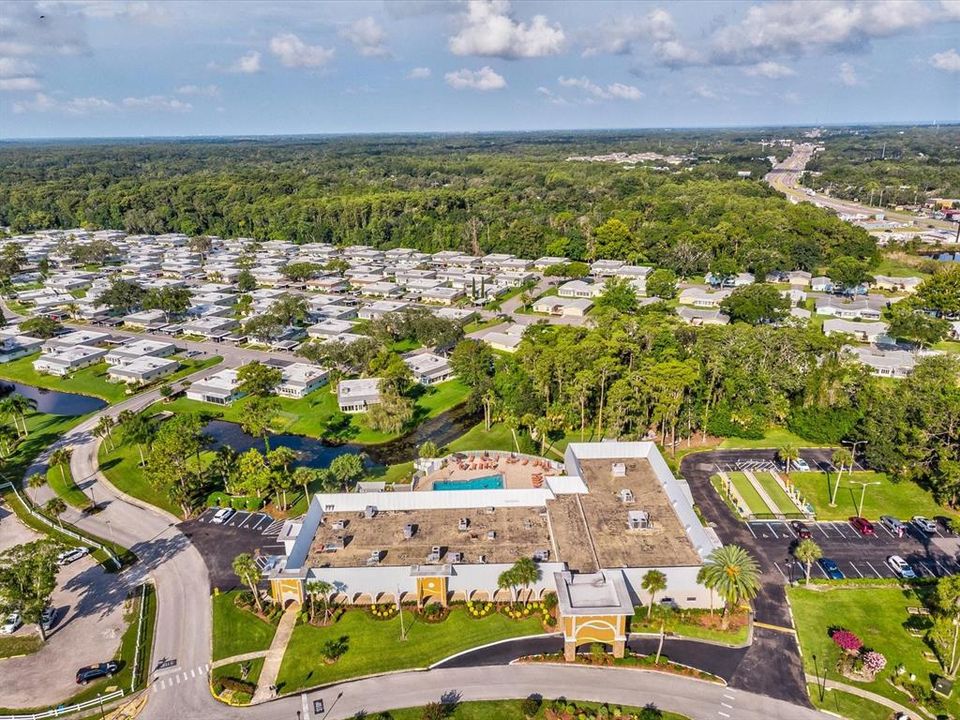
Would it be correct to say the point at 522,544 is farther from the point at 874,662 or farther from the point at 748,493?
the point at 748,493

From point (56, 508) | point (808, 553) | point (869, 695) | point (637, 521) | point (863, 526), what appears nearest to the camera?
point (869, 695)

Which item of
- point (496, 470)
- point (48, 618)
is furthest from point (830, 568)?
point (48, 618)

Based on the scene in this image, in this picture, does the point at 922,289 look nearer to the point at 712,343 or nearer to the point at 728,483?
the point at 712,343

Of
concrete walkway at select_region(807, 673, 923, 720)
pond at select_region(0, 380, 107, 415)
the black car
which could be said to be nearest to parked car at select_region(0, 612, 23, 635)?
the black car

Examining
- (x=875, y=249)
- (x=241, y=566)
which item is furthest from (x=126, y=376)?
(x=875, y=249)

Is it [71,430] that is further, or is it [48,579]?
[71,430]
